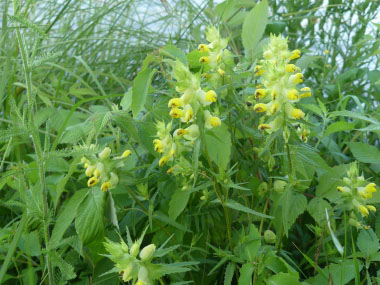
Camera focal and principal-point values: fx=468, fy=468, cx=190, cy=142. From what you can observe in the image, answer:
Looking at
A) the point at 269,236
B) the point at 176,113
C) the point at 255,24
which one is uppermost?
the point at 255,24

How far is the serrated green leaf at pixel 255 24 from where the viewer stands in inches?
36.0

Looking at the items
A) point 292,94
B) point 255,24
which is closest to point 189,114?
point 292,94

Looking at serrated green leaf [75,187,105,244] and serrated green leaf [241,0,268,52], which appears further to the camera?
serrated green leaf [241,0,268,52]

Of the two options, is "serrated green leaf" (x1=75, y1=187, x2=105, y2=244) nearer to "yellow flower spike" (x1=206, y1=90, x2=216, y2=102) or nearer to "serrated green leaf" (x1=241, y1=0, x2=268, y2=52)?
"yellow flower spike" (x1=206, y1=90, x2=216, y2=102)

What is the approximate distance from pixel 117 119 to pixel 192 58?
0.60 ft

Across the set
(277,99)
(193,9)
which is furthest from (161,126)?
(193,9)

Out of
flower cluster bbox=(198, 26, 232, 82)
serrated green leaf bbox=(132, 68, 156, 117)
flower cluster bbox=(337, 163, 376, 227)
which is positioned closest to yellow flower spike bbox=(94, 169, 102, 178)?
serrated green leaf bbox=(132, 68, 156, 117)

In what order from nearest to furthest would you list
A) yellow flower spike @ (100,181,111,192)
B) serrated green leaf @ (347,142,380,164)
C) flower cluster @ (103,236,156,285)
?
1. flower cluster @ (103,236,156,285)
2. yellow flower spike @ (100,181,111,192)
3. serrated green leaf @ (347,142,380,164)

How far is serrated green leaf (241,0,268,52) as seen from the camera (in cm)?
92

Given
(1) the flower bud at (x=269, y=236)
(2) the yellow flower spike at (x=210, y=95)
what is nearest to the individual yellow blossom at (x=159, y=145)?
(2) the yellow flower spike at (x=210, y=95)

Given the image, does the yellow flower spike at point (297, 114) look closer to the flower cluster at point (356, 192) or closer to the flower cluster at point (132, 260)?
the flower cluster at point (356, 192)

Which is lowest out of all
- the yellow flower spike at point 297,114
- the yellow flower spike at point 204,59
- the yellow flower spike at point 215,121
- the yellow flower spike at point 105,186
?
the yellow flower spike at point 105,186

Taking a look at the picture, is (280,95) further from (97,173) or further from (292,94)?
(97,173)

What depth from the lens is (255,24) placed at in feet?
3.03
